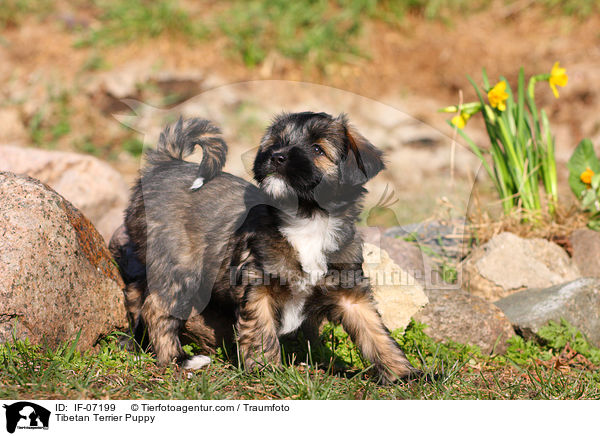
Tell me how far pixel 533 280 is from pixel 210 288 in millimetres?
2962

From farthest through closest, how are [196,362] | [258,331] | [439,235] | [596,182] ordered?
[439,235], [596,182], [196,362], [258,331]

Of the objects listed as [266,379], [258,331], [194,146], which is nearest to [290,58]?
[194,146]

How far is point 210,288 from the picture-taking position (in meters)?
4.07

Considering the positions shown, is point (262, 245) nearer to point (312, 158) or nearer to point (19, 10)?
point (312, 158)

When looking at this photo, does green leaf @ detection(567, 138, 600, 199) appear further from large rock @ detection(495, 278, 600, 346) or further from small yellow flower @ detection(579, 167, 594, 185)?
large rock @ detection(495, 278, 600, 346)

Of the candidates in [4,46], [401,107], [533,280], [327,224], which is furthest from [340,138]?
[4,46]

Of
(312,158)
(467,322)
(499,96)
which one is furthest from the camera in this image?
(499,96)

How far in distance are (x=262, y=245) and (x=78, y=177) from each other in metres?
3.45

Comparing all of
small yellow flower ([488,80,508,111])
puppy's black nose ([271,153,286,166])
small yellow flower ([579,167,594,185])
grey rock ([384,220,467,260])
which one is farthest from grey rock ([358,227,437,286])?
puppy's black nose ([271,153,286,166])

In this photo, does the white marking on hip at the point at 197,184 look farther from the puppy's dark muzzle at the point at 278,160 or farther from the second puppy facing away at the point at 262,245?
the puppy's dark muzzle at the point at 278,160

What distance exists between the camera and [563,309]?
481cm

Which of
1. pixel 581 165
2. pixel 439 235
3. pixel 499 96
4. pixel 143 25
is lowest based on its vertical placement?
pixel 439 235
